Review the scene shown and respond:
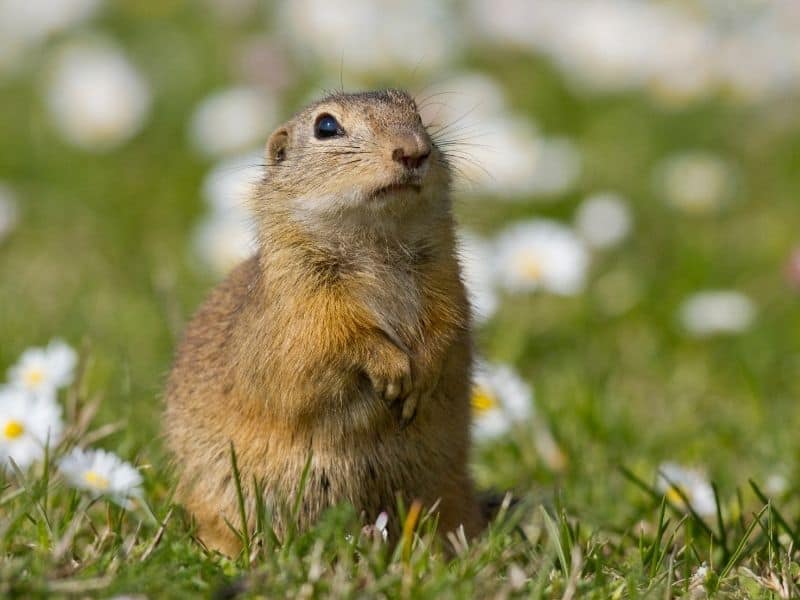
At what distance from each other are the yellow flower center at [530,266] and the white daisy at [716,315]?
0.96 meters

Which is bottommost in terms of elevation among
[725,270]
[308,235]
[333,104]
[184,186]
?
[725,270]

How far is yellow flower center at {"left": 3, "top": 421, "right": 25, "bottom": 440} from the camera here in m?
4.58

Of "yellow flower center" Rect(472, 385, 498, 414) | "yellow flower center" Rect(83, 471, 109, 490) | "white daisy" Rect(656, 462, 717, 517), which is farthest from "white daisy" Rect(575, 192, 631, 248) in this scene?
"yellow flower center" Rect(83, 471, 109, 490)

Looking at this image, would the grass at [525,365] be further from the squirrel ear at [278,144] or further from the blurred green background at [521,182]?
the squirrel ear at [278,144]

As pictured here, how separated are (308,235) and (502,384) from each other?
1525 millimetres

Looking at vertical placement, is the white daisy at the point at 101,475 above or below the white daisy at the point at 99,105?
below

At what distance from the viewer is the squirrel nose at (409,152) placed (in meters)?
4.07

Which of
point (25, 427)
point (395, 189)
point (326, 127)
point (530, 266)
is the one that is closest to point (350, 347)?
point (395, 189)

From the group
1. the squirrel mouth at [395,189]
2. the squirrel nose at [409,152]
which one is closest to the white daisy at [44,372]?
the squirrel mouth at [395,189]

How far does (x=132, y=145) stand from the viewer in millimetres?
9961

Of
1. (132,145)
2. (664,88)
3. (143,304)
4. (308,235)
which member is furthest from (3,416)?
(664,88)

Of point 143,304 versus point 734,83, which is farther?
point 734,83

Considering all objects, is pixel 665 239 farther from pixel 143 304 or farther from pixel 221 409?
pixel 221 409

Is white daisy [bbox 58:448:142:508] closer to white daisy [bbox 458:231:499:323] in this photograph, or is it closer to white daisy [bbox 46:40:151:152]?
white daisy [bbox 458:231:499:323]
